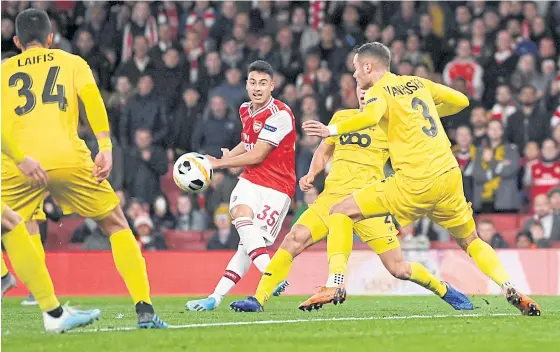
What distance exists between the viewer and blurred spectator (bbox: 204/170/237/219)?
17.7 m

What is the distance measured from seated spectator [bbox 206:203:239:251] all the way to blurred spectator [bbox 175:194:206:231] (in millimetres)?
611

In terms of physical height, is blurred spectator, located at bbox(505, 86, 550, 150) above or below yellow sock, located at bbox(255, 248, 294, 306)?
above

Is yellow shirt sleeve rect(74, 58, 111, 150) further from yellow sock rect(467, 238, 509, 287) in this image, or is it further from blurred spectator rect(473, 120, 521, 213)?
blurred spectator rect(473, 120, 521, 213)

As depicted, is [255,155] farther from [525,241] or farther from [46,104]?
[525,241]

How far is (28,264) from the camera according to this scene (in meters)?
7.71

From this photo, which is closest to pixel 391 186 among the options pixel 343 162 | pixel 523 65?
pixel 343 162

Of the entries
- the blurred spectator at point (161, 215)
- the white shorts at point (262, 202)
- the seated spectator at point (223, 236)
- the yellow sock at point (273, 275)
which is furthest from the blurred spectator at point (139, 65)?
the yellow sock at point (273, 275)

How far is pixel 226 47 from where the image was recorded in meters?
19.2

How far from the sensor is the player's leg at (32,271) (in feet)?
25.2

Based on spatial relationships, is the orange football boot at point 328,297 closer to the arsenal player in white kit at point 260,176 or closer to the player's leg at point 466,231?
the player's leg at point 466,231

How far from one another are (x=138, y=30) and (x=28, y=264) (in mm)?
12122

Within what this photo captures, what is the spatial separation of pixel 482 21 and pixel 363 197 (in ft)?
35.0

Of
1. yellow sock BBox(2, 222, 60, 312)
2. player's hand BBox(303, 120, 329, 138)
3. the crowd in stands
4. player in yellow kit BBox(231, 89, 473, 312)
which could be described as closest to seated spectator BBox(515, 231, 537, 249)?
the crowd in stands

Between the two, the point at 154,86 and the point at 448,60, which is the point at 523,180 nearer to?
the point at 448,60
